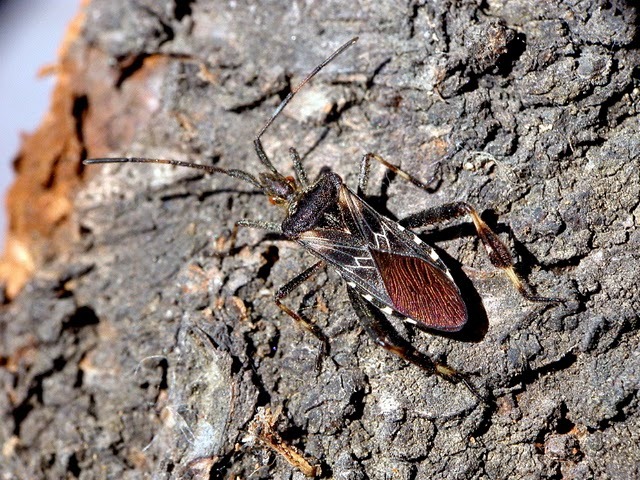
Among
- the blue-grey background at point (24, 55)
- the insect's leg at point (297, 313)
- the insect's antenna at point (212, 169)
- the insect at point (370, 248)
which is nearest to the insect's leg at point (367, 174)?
the insect at point (370, 248)

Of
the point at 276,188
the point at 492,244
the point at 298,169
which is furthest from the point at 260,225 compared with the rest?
the point at 492,244

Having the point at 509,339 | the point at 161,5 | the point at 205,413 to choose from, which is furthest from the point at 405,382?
the point at 161,5

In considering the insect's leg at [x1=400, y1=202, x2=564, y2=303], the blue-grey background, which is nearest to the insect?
the insect's leg at [x1=400, y1=202, x2=564, y2=303]

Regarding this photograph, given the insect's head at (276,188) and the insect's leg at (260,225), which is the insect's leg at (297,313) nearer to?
the insect's leg at (260,225)

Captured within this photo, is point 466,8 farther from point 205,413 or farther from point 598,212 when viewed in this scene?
point 205,413

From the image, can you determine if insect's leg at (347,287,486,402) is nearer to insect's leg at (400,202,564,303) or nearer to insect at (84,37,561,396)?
insect at (84,37,561,396)

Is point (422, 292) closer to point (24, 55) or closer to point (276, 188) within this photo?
point (276, 188)
